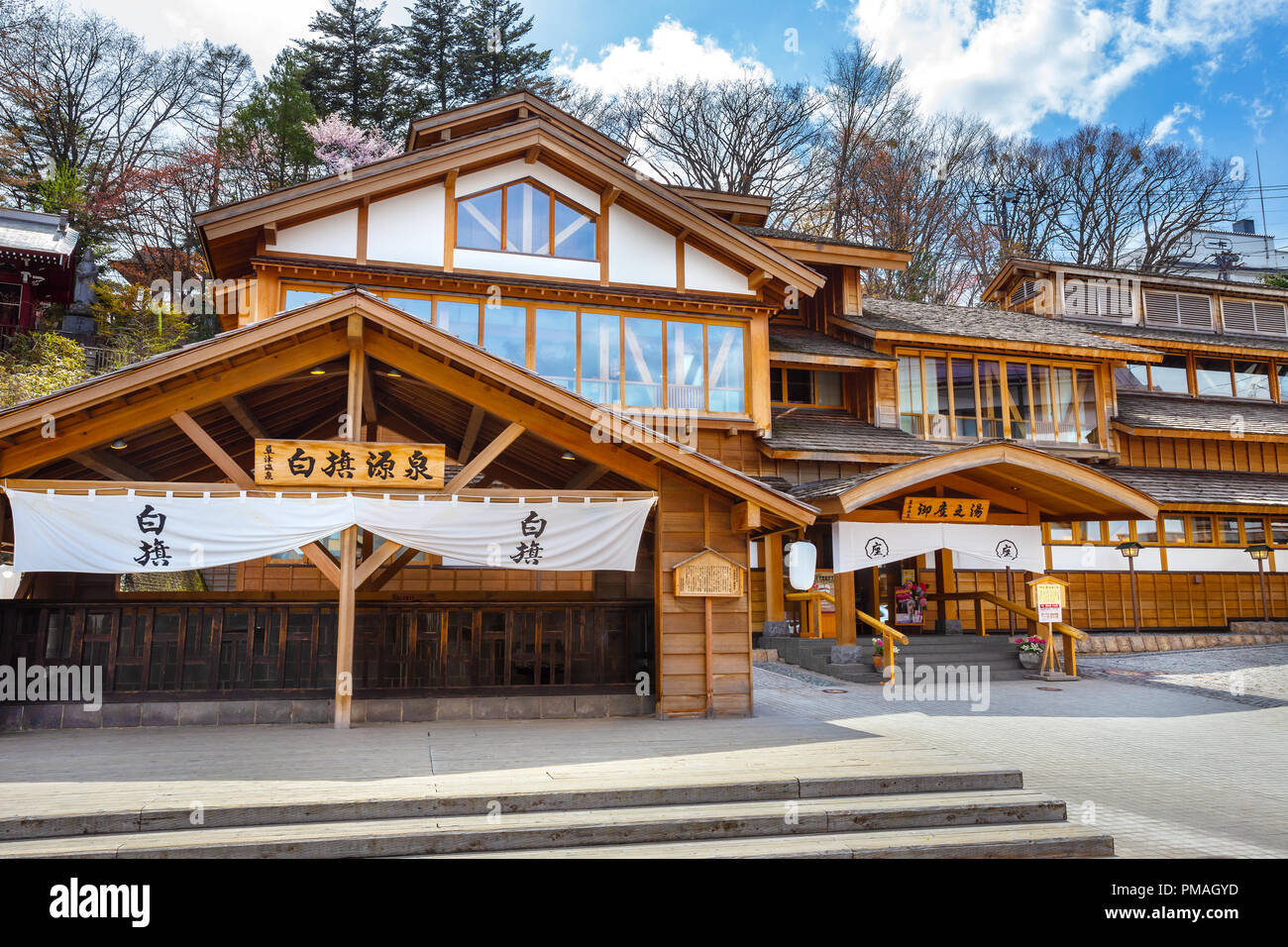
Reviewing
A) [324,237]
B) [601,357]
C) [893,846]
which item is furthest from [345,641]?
[324,237]

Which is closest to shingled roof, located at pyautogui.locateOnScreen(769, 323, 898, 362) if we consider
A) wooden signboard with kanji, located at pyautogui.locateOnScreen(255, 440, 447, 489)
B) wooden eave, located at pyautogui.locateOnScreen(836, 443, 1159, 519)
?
wooden eave, located at pyautogui.locateOnScreen(836, 443, 1159, 519)

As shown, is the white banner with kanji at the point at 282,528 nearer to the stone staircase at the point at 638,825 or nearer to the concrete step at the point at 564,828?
the stone staircase at the point at 638,825

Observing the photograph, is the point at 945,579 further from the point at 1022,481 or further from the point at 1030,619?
the point at 1022,481

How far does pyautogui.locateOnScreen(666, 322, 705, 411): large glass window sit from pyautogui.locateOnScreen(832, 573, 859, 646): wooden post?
441 cm

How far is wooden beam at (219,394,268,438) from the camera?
10.2 meters

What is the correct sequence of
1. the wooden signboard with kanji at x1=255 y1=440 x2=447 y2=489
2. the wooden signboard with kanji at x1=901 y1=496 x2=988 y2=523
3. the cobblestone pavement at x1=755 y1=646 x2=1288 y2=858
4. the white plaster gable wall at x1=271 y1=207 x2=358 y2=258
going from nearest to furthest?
1. the cobblestone pavement at x1=755 y1=646 x2=1288 y2=858
2. the wooden signboard with kanji at x1=255 y1=440 x2=447 y2=489
3. the white plaster gable wall at x1=271 y1=207 x2=358 y2=258
4. the wooden signboard with kanji at x1=901 y1=496 x2=988 y2=523

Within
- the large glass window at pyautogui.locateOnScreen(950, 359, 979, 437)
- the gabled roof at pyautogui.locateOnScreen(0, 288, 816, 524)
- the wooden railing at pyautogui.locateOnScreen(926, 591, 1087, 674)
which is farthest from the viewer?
the large glass window at pyautogui.locateOnScreen(950, 359, 979, 437)

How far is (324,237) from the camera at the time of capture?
15.9m

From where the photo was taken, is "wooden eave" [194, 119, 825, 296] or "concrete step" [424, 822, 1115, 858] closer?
"concrete step" [424, 822, 1115, 858]

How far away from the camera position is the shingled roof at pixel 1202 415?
2300cm

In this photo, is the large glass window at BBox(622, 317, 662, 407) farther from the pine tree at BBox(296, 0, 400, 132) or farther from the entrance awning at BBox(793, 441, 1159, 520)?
the pine tree at BBox(296, 0, 400, 132)

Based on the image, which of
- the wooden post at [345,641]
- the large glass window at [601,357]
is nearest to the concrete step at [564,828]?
the wooden post at [345,641]

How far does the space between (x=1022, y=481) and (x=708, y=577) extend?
30.3 feet

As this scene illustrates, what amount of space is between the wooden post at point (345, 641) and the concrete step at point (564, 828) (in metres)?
3.61
